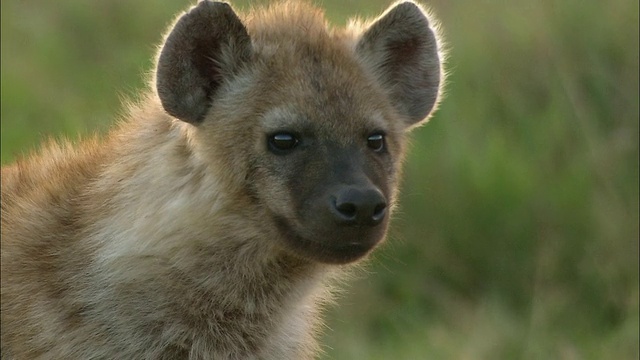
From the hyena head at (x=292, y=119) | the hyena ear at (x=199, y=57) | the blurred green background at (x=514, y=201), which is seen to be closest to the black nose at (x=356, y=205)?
the hyena head at (x=292, y=119)

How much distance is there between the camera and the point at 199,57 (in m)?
4.09

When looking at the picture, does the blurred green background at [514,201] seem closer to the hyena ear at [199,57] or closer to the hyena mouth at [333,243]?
the hyena ear at [199,57]

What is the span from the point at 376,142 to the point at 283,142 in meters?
0.30

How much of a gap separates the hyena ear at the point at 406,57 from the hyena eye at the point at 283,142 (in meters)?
0.50

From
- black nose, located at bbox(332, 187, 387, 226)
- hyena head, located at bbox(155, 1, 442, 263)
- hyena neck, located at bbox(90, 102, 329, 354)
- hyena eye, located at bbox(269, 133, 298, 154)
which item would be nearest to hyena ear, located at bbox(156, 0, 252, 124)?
hyena head, located at bbox(155, 1, 442, 263)

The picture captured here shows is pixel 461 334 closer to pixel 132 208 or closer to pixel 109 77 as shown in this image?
pixel 132 208

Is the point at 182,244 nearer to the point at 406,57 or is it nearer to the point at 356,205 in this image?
the point at 356,205

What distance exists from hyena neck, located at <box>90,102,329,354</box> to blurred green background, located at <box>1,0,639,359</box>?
135 centimetres

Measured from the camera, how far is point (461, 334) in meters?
5.62

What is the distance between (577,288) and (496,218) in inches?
18.4

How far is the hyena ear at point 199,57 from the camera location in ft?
13.0

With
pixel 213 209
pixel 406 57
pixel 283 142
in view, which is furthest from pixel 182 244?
pixel 406 57

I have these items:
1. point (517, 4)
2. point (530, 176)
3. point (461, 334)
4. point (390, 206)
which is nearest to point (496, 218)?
point (530, 176)

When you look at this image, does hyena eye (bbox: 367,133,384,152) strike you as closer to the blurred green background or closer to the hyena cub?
the hyena cub
